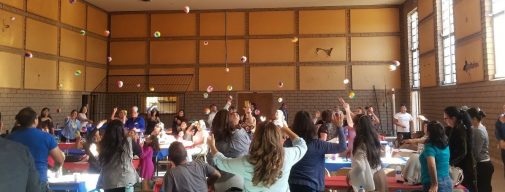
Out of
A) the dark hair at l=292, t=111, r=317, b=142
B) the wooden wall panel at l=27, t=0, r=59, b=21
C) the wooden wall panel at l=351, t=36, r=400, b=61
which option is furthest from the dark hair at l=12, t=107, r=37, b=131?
the wooden wall panel at l=351, t=36, r=400, b=61

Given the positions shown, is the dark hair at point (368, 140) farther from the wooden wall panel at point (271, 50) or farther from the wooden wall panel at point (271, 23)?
the wooden wall panel at point (271, 23)

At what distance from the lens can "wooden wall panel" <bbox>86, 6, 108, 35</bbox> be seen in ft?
51.4

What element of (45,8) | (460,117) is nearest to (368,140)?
(460,117)

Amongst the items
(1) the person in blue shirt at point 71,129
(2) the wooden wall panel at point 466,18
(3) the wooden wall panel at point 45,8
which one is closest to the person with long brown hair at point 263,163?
(2) the wooden wall panel at point 466,18

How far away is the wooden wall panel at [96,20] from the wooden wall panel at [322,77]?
343 inches

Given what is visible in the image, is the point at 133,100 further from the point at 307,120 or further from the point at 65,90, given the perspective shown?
the point at 307,120

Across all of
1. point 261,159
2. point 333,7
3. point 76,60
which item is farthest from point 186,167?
point 333,7

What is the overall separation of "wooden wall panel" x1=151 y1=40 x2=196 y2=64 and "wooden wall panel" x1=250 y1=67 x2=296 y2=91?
9.12 ft

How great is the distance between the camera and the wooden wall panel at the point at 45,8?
40.0 ft

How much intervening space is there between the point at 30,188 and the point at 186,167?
185 cm

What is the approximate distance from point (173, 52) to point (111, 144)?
1322cm

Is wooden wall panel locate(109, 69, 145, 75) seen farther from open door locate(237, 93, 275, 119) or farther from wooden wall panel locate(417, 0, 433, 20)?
wooden wall panel locate(417, 0, 433, 20)

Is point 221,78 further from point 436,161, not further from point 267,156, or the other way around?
point 267,156

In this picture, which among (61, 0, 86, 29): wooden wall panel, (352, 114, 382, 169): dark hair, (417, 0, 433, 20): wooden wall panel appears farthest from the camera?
(61, 0, 86, 29): wooden wall panel
